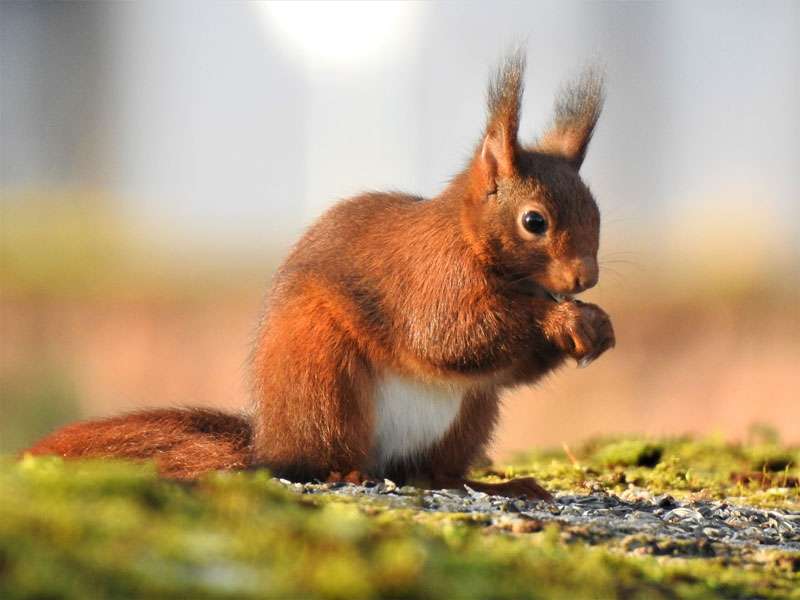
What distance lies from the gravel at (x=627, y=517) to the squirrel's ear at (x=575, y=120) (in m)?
1.05

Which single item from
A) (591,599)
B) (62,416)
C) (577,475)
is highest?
(591,599)

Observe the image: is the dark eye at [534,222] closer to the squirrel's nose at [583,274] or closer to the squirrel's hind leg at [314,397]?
the squirrel's nose at [583,274]

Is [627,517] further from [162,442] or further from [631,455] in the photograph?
[631,455]

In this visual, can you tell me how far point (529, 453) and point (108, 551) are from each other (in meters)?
3.52

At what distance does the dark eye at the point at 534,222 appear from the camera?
126 inches

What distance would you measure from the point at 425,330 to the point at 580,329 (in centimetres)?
43

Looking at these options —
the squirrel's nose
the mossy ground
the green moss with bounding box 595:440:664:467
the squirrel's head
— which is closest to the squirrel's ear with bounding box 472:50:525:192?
the squirrel's head

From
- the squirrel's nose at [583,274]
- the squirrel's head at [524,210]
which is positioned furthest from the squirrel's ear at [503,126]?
the squirrel's nose at [583,274]

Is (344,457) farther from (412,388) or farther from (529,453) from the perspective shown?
(529,453)

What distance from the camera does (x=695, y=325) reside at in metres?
8.71

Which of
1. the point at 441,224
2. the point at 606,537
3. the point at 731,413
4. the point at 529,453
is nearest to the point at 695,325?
the point at 731,413

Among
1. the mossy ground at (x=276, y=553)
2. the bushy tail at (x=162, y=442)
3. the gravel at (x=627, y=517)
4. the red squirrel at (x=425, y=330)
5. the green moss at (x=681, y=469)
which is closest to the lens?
the mossy ground at (x=276, y=553)

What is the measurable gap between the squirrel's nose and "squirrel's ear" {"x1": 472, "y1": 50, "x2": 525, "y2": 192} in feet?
1.15

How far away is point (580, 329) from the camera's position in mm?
3211
